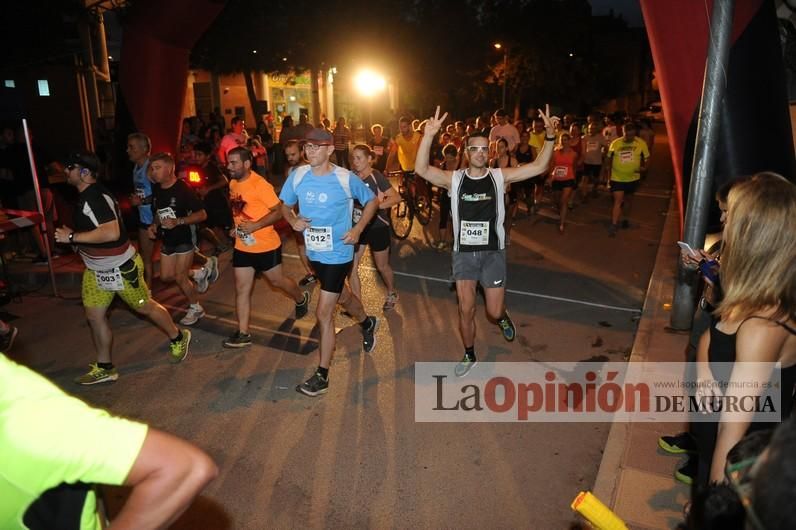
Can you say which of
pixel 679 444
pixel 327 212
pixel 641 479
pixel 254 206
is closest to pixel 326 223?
pixel 327 212

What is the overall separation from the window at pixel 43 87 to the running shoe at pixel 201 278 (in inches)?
608

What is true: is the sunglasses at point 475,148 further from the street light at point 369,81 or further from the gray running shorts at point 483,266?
the street light at point 369,81

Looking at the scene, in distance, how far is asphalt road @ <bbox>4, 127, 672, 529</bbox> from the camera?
366 cm

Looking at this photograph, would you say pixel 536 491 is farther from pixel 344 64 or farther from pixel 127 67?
pixel 344 64

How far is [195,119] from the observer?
17.3 metres

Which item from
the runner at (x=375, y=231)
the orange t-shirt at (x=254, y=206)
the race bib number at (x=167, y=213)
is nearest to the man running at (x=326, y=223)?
the orange t-shirt at (x=254, y=206)

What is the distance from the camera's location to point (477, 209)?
5.03 metres

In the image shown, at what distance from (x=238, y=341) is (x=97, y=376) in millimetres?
1265

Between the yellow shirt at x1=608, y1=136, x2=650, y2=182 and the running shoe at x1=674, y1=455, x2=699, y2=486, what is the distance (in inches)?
316

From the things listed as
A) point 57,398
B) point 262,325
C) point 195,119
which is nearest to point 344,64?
point 195,119

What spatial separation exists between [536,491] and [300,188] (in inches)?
114

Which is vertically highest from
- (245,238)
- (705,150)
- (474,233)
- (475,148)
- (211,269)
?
(475,148)

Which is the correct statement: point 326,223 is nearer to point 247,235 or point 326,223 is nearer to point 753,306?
point 247,235

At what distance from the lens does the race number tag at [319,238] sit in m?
4.88
